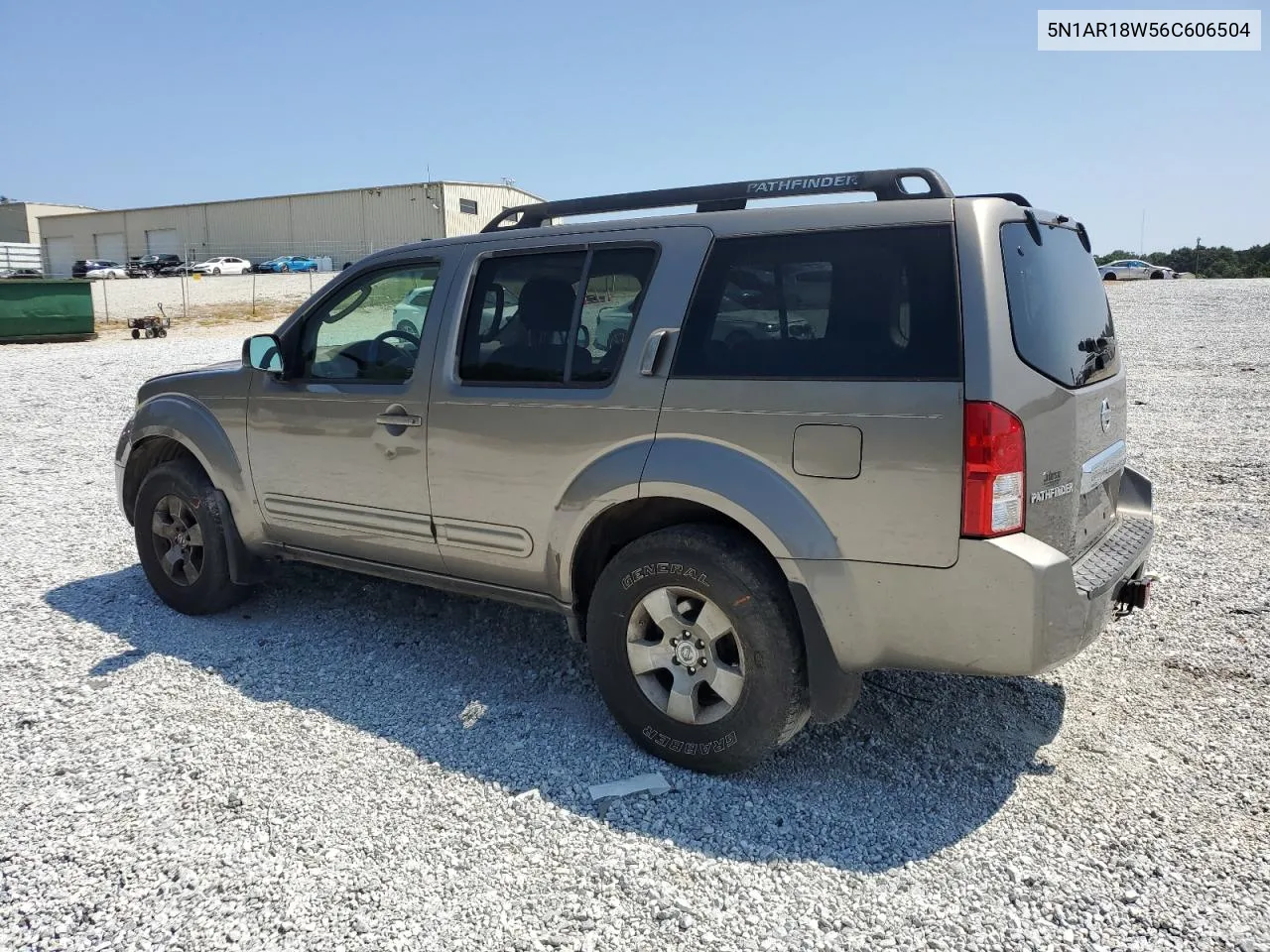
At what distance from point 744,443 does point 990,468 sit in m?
0.81

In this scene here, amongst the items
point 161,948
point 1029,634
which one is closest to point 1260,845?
point 1029,634

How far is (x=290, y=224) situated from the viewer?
64.6 meters

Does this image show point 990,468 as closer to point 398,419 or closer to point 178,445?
point 398,419

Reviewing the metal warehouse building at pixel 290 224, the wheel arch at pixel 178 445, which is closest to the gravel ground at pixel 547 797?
the wheel arch at pixel 178 445

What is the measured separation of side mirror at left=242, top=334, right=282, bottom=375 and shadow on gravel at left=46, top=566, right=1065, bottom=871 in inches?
55.2

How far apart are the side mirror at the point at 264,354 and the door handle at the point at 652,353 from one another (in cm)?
209

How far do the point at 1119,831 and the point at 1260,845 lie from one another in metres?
0.41

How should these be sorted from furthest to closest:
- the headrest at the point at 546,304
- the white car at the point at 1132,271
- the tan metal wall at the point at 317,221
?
the tan metal wall at the point at 317,221
the white car at the point at 1132,271
the headrest at the point at 546,304

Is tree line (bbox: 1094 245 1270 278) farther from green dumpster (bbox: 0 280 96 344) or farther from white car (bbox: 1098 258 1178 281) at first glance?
green dumpster (bbox: 0 280 96 344)

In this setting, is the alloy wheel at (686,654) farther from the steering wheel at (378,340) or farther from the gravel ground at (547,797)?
the steering wheel at (378,340)

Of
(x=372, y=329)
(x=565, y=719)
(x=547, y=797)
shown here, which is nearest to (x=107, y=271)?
(x=372, y=329)

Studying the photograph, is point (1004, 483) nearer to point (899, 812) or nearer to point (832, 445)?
point (832, 445)

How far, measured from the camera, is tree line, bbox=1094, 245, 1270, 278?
51.9 meters

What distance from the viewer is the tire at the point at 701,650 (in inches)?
128
